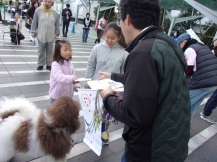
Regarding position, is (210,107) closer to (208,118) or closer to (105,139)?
(208,118)

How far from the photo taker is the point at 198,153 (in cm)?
331

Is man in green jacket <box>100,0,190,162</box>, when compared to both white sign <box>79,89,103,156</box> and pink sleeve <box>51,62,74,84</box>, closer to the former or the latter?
white sign <box>79,89,103,156</box>

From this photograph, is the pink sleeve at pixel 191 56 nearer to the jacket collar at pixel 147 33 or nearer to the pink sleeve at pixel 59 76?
the pink sleeve at pixel 59 76

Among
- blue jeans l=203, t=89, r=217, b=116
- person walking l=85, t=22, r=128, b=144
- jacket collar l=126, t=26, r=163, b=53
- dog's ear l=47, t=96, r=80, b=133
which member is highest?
jacket collar l=126, t=26, r=163, b=53

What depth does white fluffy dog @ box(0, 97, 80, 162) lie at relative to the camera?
199 centimetres

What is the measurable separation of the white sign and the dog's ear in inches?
6.9

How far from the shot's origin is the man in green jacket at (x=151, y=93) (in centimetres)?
107

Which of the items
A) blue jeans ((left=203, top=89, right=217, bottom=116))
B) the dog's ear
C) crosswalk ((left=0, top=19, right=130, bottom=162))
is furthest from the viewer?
blue jeans ((left=203, top=89, right=217, bottom=116))

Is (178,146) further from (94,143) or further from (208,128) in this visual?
(208,128)

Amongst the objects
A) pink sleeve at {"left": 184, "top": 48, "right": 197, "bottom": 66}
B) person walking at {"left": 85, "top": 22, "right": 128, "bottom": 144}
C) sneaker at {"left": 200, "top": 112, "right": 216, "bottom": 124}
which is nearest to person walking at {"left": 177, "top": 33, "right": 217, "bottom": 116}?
pink sleeve at {"left": 184, "top": 48, "right": 197, "bottom": 66}

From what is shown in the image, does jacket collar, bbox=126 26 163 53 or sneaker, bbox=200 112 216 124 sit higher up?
jacket collar, bbox=126 26 163 53

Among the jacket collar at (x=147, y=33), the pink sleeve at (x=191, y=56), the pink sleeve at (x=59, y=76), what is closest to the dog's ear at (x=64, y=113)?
the pink sleeve at (x=59, y=76)

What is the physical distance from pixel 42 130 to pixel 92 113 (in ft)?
2.00

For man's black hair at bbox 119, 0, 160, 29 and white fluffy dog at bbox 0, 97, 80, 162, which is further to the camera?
white fluffy dog at bbox 0, 97, 80, 162
